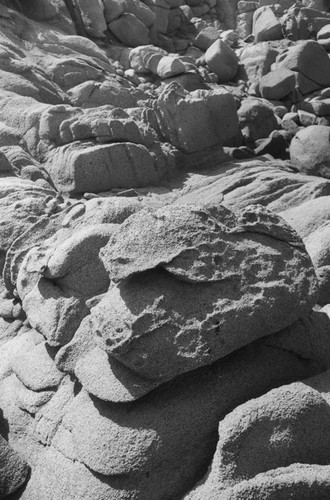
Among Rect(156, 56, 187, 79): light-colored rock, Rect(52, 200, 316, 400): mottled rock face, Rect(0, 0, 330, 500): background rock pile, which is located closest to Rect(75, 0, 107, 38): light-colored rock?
Rect(156, 56, 187, 79): light-colored rock

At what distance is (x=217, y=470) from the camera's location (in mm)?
2418

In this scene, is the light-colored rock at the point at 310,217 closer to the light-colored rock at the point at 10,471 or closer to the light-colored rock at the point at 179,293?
the light-colored rock at the point at 179,293

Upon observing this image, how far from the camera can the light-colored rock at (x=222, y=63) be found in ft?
44.1

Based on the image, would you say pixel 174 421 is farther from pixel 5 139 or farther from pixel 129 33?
pixel 129 33

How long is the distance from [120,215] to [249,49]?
38.4 ft

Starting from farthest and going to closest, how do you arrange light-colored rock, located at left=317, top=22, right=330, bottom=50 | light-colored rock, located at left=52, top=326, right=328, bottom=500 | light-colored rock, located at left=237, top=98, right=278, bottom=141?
light-colored rock, located at left=317, top=22, right=330, bottom=50 → light-colored rock, located at left=237, top=98, right=278, bottom=141 → light-colored rock, located at left=52, top=326, right=328, bottom=500

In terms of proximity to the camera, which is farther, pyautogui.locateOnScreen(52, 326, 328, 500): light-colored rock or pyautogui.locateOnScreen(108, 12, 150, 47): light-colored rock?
pyautogui.locateOnScreen(108, 12, 150, 47): light-colored rock

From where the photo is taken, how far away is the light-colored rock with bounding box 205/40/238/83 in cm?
1345

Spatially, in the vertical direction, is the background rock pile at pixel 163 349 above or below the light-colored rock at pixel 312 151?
above

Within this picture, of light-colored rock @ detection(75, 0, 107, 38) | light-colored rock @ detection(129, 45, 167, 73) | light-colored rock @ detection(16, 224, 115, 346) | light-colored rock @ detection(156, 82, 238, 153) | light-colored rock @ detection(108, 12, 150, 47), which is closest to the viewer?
light-colored rock @ detection(16, 224, 115, 346)

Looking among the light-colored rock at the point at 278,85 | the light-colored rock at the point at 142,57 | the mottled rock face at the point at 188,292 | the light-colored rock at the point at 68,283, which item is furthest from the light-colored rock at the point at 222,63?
the mottled rock face at the point at 188,292

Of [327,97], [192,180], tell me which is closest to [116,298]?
[192,180]

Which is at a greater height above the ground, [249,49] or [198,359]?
[198,359]

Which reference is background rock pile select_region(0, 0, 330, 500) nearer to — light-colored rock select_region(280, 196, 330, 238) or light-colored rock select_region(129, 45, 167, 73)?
light-colored rock select_region(280, 196, 330, 238)
